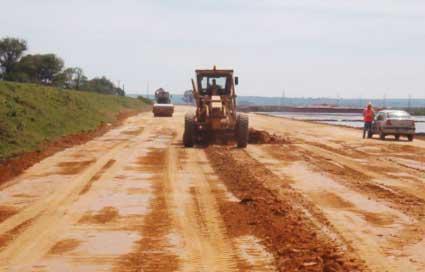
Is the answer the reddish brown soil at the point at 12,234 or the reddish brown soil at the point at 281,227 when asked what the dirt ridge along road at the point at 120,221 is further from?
the reddish brown soil at the point at 281,227

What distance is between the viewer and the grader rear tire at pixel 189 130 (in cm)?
2788

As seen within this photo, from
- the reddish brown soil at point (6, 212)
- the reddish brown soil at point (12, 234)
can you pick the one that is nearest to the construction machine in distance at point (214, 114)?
the reddish brown soil at point (6, 212)

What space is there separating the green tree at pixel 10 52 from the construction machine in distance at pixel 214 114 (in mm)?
68964

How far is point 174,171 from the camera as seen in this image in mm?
19734

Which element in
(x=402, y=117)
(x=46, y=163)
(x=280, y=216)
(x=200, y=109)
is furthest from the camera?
(x=402, y=117)

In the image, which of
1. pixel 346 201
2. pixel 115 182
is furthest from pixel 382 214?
pixel 115 182

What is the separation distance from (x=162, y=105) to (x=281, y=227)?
55.9 meters

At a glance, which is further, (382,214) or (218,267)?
(382,214)

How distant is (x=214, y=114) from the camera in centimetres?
2812

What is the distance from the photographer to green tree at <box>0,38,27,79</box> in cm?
9531

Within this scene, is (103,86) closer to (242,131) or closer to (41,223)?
(242,131)

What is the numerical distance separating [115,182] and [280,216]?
5.91 metres

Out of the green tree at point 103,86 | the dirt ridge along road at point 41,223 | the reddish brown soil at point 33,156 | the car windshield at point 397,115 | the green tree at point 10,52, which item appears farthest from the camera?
the green tree at point 103,86

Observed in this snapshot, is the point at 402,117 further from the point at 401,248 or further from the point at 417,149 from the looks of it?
the point at 401,248
